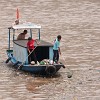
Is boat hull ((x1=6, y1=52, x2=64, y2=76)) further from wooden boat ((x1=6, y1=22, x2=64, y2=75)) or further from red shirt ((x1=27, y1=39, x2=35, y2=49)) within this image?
red shirt ((x1=27, y1=39, x2=35, y2=49))

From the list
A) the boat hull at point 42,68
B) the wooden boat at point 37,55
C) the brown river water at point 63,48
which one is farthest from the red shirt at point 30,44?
the brown river water at point 63,48

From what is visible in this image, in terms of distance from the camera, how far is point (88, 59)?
92.8 ft

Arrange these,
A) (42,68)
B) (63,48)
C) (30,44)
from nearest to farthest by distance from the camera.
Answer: (42,68)
(30,44)
(63,48)

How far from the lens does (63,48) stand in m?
31.1

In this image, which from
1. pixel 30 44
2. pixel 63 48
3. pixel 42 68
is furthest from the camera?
pixel 63 48

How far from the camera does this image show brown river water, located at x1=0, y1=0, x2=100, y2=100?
22141mm

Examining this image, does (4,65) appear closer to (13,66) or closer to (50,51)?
(13,66)

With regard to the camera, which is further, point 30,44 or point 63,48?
point 63,48

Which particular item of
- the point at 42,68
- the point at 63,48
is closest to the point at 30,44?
the point at 42,68

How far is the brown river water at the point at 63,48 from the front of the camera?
72.6 ft

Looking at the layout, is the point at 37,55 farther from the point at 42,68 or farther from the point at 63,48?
the point at 63,48

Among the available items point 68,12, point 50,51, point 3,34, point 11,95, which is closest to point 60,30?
point 3,34

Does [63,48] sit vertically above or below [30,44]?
below

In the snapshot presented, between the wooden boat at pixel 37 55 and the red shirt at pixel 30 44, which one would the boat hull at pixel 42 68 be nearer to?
the wooden boat at pixel 37 55
